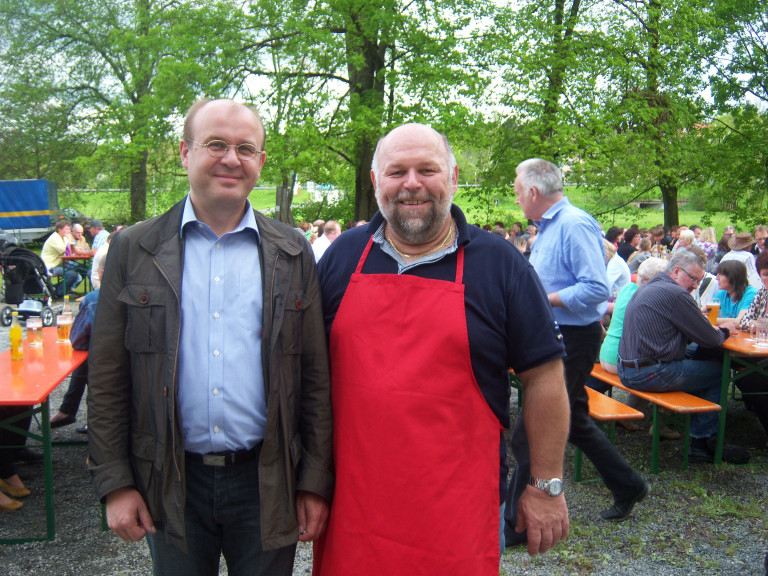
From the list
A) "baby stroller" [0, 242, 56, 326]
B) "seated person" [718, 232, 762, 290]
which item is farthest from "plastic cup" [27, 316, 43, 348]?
"seated person" [718, 232, 762, 290]

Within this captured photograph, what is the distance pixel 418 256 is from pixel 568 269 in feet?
6.74

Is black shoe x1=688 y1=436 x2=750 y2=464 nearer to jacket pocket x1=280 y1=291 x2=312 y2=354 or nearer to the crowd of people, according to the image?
the crowd of people

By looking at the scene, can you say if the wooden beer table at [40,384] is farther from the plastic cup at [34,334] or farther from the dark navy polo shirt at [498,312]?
the dark navy polo shirt at [498,312]

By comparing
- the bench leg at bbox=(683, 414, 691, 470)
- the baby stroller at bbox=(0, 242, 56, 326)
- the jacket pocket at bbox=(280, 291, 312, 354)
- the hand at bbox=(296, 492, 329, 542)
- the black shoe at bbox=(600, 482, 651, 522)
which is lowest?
the black shoe at bbox=(600, 482, 651, 522)

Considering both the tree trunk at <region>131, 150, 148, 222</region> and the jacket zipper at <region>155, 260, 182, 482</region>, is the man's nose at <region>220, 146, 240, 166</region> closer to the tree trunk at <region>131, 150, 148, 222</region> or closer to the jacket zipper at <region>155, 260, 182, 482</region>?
the jacket zipper at <region>155, 260, 182, 482</region>

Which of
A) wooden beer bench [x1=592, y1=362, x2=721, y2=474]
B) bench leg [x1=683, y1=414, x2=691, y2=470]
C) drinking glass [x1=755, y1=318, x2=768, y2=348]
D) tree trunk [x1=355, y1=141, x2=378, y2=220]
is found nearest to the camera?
wooden beer bench [x1=592, y1=362, x2=721, y2=474]

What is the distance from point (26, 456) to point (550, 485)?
437 cm

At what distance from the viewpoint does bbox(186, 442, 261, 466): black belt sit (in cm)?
180

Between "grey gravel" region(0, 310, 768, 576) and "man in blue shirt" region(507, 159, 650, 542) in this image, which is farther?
"man in blue shirt" region(507, 159, 650, 542)

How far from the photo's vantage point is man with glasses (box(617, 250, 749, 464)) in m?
4.81

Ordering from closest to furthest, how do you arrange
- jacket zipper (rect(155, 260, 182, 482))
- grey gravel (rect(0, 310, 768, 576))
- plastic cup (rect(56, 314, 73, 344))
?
jacket zipper (rect(155, 260, 182, 482)) < grey gravel (rect(0, 310, 768, 576)) < plastic cup (rect(56, 314, 73, 344))

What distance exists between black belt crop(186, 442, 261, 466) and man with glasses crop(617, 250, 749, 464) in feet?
12.5

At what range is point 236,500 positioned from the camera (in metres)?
1.83

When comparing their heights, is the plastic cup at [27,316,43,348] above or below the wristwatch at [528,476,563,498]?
below
